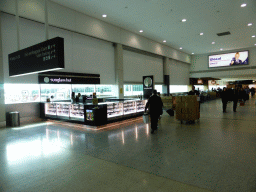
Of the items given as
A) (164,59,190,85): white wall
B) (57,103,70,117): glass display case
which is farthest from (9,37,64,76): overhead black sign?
(164,59,190,85): white wall

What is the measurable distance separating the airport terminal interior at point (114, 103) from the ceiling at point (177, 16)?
75mm

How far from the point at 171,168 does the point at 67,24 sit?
9.74 meters

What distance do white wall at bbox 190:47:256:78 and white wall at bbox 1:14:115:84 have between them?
15681mm

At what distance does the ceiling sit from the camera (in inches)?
385

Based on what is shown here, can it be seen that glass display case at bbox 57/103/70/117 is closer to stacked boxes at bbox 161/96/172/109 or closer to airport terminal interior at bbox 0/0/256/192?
airport terminal interior at bbox 0/0/256/192

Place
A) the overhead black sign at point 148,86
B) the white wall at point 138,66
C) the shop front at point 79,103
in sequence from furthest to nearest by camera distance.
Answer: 1. the white wall at point 138,66
2. the overhead black sign at point 148,86
3. the shop front at point 79,103

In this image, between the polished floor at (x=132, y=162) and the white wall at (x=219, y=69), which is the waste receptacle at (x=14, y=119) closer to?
the polished floor at (x=132, y=162)

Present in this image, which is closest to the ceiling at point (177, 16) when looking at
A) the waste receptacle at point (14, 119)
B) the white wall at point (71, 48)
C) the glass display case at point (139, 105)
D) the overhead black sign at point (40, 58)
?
the white wall at point (71, 48)

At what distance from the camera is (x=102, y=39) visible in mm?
12484

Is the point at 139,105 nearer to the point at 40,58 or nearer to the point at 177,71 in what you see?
the point at 40,58

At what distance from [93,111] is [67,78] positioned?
168 inches

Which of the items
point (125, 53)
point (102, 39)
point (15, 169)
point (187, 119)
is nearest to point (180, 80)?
point (125, 53)

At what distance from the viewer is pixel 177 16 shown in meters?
11.6

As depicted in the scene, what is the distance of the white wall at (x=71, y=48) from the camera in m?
8.20
